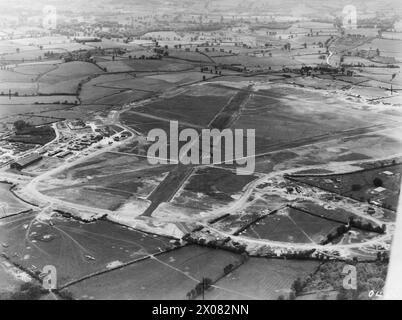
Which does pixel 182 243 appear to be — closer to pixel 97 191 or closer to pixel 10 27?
pixel 97 191

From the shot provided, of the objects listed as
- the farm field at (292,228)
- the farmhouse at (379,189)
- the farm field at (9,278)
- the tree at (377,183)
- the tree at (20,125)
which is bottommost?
the farm field at (9,278)

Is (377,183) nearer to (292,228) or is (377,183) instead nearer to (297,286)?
(292,228)

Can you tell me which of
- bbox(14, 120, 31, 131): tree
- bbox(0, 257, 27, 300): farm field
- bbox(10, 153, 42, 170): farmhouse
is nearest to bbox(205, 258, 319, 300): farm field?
bbox(0, 257, 27, 300): farm field

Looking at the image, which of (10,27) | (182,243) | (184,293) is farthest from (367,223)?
(10,27)

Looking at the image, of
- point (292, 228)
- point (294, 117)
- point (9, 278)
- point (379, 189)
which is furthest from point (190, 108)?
point (9, 278)

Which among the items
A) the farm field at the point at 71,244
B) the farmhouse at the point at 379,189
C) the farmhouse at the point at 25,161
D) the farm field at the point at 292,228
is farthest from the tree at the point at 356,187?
the farmhouse at the point at 25,161

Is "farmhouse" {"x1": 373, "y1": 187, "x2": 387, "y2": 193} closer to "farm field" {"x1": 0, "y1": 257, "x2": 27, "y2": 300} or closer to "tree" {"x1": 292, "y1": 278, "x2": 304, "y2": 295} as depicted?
"tree" {"x1": 292, "y1": 278, "x2": 304, "y2": 295}

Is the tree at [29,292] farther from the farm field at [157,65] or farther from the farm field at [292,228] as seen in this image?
the farm field at [157,65]
